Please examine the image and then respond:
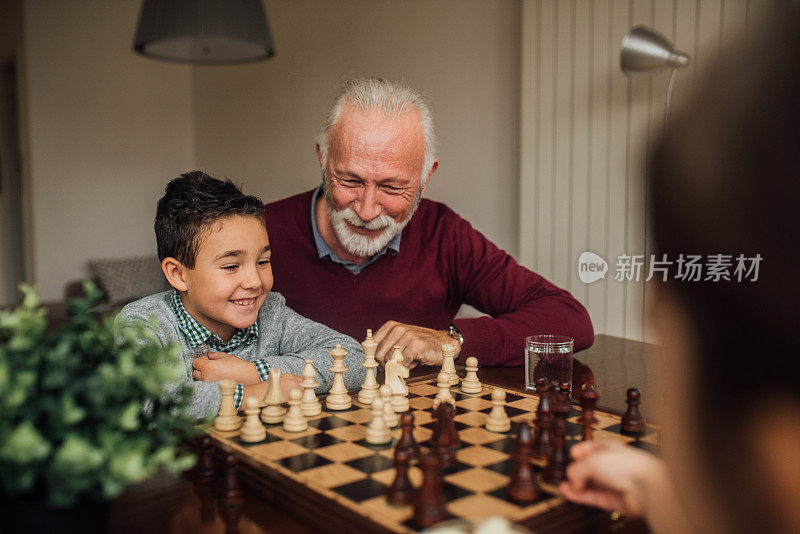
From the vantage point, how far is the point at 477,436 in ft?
3.90

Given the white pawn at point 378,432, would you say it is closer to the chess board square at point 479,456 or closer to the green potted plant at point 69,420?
the chess board square at point 479,456

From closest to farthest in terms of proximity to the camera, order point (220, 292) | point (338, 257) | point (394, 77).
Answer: point (220, 292) → point (338, 257) → point (394, 77)

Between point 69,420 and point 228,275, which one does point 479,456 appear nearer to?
point 69,420

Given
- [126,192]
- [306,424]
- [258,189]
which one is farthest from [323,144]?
[126,192]

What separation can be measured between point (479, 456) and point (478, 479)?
0.10 m

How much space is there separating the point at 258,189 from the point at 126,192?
144 cm

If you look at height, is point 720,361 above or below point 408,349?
above

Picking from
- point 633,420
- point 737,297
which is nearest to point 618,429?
point 633,420

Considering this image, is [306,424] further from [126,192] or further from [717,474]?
[126,192]

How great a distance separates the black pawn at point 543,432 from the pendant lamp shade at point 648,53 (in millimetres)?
1728

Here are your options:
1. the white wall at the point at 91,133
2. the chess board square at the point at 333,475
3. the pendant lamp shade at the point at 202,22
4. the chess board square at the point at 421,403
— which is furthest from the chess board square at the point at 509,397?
the white wall at the point at 91,133

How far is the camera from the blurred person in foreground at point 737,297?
0.38 m

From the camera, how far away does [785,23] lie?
377mm

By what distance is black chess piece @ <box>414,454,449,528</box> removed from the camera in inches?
32.2
